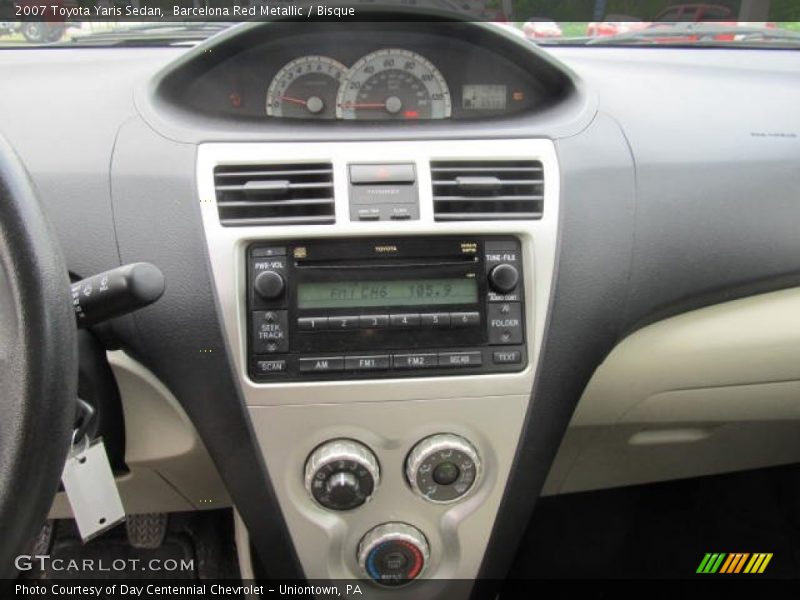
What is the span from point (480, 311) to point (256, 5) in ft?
2.20

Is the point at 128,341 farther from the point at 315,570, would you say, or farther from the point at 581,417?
the point at 581,417

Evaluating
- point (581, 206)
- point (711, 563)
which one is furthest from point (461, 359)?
point (711, 563)

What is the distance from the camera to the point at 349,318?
3.95 ft

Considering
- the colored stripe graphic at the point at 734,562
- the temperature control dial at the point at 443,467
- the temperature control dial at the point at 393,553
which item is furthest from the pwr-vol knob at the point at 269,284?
the colored stripe graphic at the point at 734,562

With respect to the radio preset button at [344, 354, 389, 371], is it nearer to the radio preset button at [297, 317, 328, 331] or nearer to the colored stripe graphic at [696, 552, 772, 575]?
the radio preset button at [297, 317, 328, 331]

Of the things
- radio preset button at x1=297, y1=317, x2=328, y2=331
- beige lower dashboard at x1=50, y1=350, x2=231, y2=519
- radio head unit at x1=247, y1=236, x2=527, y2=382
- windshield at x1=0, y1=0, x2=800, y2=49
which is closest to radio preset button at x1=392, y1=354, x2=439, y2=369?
radio head unit at x1=247, y1=236, x2=527, y2=382

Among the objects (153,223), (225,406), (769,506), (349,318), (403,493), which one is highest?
(153,223)

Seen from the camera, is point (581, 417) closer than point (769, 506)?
Yes

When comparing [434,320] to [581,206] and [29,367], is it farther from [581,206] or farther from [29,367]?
[29,367]

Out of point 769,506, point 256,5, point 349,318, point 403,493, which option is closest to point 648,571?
point 769,506

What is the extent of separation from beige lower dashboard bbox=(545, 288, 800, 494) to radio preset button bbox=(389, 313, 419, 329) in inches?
14.7

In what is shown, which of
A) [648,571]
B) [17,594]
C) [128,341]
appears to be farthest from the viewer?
[648,571]

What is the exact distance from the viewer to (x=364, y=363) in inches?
47.3

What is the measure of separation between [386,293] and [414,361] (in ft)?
0.39
